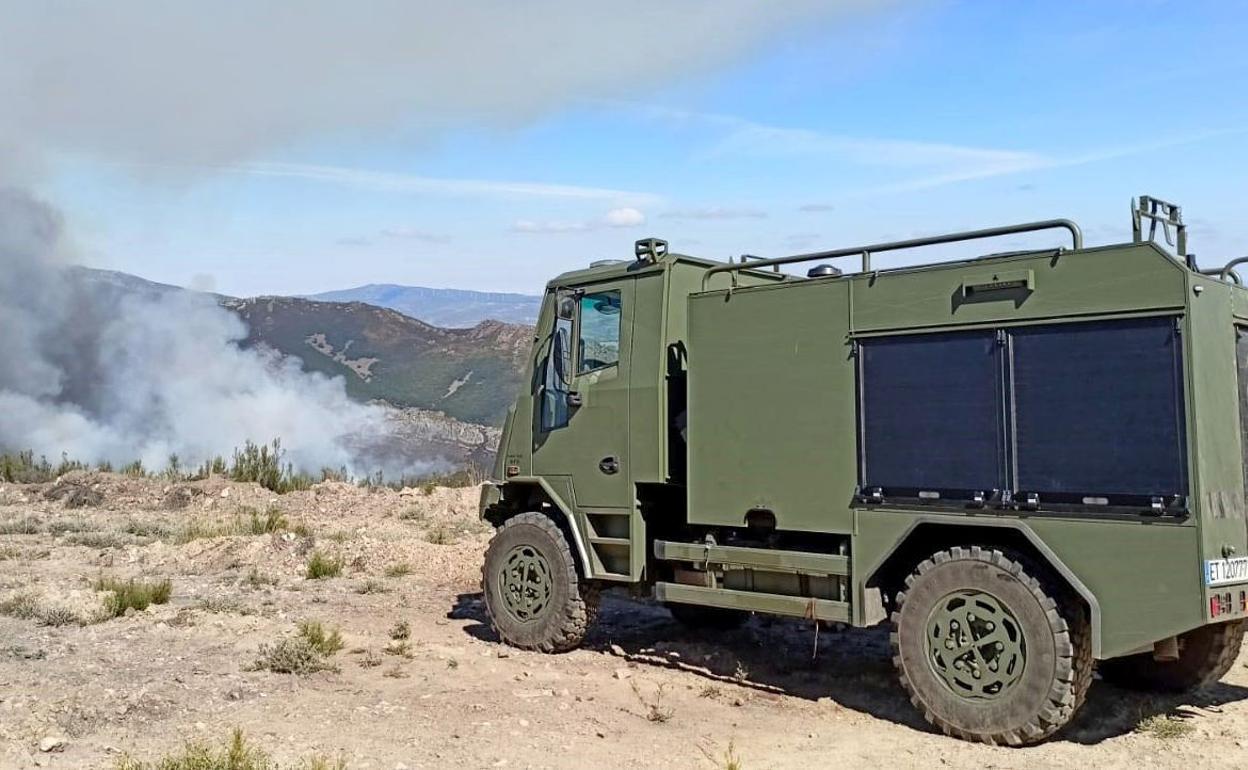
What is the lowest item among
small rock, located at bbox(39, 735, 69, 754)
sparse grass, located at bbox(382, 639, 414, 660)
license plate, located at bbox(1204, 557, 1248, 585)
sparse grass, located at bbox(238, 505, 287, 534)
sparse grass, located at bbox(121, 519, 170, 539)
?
small rock, located at bbox(39, 735, 69, 754)

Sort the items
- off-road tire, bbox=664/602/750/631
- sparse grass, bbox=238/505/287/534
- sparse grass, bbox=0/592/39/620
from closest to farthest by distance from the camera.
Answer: sparse grass, bbox=0/592/39/620, off-road tire, bbox=664/602/750/631, sparse grass, bbox=238/505/287/534

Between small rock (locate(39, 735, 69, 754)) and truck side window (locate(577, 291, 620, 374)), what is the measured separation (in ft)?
15.8

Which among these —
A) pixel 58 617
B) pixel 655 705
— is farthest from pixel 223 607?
pixel 655 705

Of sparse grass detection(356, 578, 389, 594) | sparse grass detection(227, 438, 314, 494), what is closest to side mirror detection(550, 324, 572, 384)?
sparse grass detection(356, 578, 389, 594)

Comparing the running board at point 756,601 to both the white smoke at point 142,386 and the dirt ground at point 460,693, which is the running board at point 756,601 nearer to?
→ the dirt ground at point 460,693

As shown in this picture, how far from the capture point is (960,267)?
23.1 ft

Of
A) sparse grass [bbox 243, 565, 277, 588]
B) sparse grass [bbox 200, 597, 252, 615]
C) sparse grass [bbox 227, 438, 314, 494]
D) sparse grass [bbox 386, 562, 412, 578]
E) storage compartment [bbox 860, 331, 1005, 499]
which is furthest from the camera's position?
sparse grass [bbox 227, 438, 314, 494]

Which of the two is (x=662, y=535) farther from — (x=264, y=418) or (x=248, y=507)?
(x=264, y=418)

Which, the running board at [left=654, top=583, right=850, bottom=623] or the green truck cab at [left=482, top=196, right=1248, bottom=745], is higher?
the green truck cab at [left=482, top=196, right=1248, bottom=745]

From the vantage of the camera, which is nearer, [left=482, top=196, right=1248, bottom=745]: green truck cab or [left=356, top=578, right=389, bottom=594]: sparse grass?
[left=482, top=196, right=1248, bottom=745]: green truck cab

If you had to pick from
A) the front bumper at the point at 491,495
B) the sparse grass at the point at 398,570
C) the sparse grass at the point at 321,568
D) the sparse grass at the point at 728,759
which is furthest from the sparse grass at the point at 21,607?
the sparse grass at the point at 728,759

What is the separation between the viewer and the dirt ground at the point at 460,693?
6.39 m

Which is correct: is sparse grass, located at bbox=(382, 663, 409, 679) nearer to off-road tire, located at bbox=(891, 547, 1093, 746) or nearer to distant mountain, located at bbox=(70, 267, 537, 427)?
off-road tire, located at bbox=(891, 547, 1093, 746)

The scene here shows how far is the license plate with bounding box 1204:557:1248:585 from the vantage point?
604 centimetres
